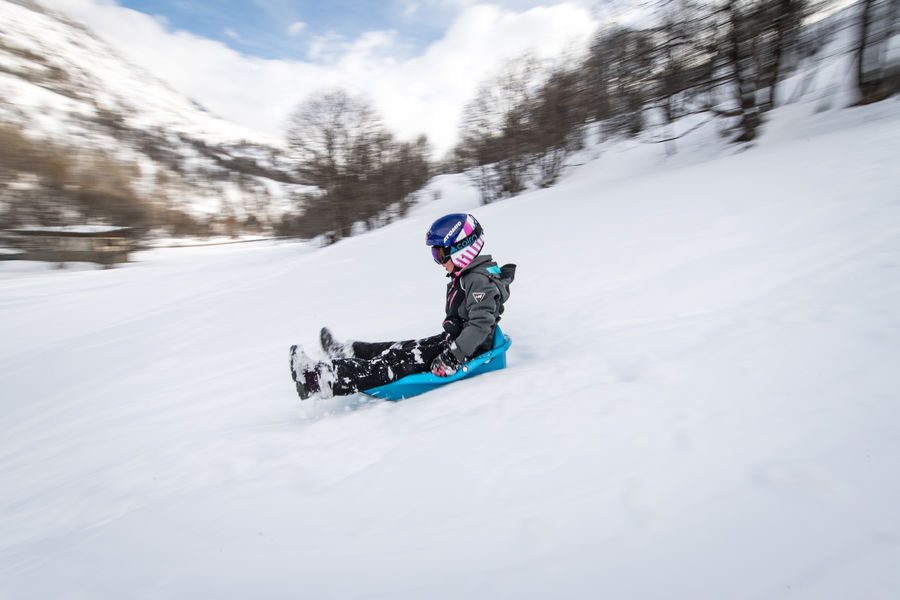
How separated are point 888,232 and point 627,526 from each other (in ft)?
12.1

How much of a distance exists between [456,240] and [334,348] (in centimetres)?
139

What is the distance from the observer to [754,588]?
1111 mm

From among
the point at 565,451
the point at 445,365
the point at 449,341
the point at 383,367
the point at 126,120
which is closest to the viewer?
the point at 565,451

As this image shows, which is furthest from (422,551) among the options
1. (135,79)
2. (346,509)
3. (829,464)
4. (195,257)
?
(135,79)

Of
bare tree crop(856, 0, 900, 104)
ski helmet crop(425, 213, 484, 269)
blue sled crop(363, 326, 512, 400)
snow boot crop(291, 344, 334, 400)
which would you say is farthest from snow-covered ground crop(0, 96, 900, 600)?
bare tree crop(856, 0, 900, 104)

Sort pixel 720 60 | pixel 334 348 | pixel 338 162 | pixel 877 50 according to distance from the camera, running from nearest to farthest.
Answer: pixel 334 348, pixel 877 50, pixel 720 60, pixel 338 162

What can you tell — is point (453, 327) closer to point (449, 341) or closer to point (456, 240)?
point (449, 341)

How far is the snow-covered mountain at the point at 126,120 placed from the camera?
36.1 m

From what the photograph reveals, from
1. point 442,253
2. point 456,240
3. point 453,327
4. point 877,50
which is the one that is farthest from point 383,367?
point 877,50

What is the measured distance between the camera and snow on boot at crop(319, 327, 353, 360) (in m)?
3.13

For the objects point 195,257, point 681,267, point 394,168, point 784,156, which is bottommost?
point 681,267

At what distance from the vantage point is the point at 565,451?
1806mm

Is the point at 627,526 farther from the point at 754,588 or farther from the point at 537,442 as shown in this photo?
the point at 537,442

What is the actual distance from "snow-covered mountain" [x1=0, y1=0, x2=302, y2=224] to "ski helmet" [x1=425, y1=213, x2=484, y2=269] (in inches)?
873
